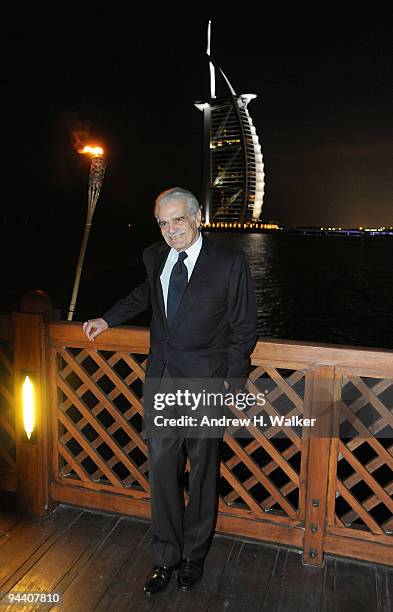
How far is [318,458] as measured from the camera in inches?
104

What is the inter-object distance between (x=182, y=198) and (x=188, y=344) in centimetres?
66

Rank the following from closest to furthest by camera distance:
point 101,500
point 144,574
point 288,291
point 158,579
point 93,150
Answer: point 158,579
point 144,574
point 101,500
point 93,150
point 288,291

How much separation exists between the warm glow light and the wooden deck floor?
58 centimetres

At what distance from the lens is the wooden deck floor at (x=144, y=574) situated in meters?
2.38

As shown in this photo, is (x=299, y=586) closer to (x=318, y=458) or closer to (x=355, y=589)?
(x=355, y=589)

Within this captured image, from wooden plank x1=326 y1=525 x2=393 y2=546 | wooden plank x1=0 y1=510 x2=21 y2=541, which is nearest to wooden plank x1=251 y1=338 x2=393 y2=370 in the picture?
wooden plank x1=326 y1=525 x2=393 y2=546

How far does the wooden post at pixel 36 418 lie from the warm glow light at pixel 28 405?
3 centimetres

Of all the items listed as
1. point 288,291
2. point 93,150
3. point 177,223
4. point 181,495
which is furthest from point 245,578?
point 288,291

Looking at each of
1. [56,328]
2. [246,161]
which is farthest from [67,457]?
[246,161]

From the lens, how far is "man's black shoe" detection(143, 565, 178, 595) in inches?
96.2

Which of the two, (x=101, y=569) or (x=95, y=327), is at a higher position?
(x=95, y=327)

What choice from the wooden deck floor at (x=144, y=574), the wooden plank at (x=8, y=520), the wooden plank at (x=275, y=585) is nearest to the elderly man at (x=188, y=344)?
the wooden deck floor at (x=144, y=574)

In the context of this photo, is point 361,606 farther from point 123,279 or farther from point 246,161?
point 246,161

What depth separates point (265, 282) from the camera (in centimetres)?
4241
